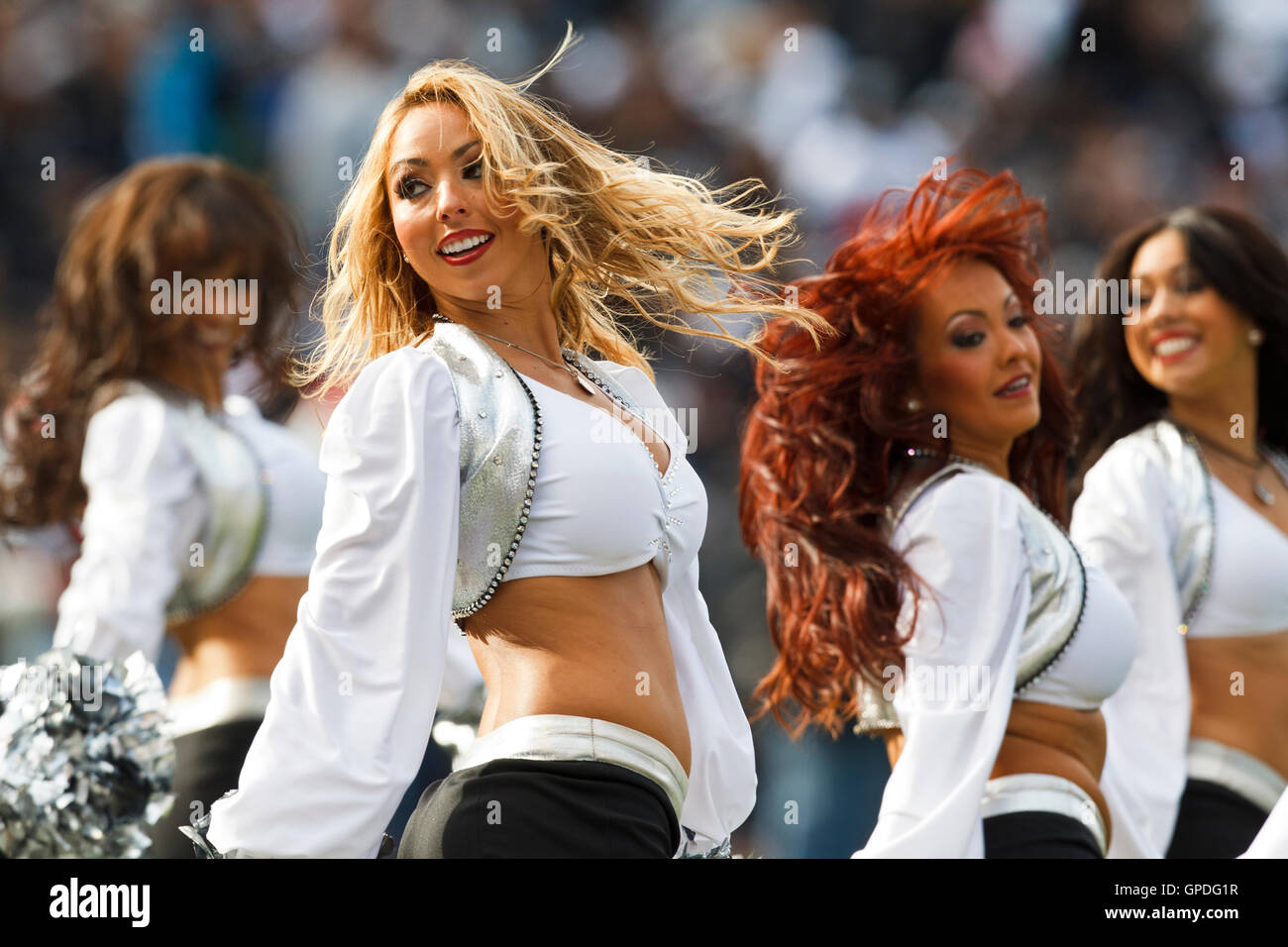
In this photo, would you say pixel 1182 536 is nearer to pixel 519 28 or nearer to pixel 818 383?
pixel 818 383

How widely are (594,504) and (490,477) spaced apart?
17 centimetres

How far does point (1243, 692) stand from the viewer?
4.08 meters

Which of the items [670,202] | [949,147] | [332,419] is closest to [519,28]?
[949,147]

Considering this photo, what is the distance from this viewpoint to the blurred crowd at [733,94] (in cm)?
713

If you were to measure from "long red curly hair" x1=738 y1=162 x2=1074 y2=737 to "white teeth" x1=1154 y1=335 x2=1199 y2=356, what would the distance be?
747mm

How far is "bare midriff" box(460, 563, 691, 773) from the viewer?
258 centimetres

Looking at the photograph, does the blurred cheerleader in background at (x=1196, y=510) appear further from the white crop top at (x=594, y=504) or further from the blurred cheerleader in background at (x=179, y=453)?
the blurred cheerleader in background at (x=179, y=453)

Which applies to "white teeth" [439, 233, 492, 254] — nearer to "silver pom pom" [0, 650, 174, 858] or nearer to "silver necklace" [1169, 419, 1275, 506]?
"silver pom pom" [0, 650, 174, 858]

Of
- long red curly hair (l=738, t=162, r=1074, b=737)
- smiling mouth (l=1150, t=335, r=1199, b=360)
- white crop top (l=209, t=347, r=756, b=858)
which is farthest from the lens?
smiling mouth (l=1150, t=335, r=1199, b=360)

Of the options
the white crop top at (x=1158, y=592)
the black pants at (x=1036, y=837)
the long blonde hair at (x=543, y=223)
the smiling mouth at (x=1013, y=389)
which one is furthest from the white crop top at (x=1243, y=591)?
the long blonde hair at (x=543, y=223)

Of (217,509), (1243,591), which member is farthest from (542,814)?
(1243,591)

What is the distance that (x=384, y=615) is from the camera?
2.46 m

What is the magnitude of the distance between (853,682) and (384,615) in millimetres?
1518

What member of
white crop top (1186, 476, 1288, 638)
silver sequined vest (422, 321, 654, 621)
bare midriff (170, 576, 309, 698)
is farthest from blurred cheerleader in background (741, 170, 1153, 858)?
bare midriff (170, 576, 309, 698)
